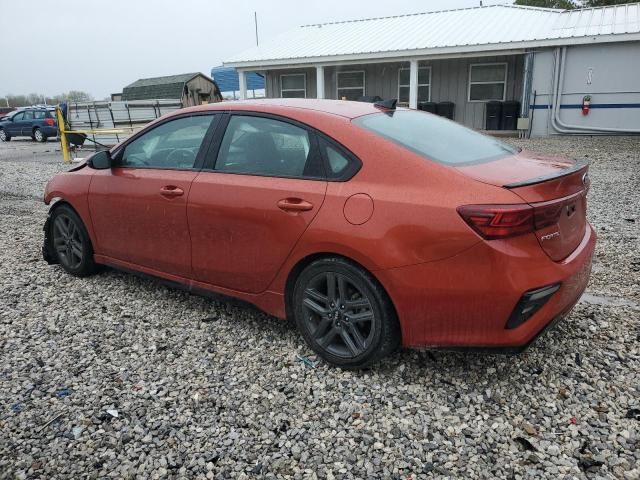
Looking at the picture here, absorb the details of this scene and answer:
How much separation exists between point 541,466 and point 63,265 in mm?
4259

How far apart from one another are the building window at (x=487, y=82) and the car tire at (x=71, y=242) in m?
16.8

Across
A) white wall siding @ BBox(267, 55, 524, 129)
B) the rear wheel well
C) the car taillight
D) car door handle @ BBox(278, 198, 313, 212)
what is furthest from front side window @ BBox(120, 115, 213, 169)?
white wall siding @ BBox(267, 55, 524, 129)

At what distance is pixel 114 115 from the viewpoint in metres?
18.3

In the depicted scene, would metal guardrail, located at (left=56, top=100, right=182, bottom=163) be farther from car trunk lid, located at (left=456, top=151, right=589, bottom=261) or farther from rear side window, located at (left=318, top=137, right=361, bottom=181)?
car trunk lid, located at (left=456, top=151, right=589, bottom=261)

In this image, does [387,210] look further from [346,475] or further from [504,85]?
[504,85]

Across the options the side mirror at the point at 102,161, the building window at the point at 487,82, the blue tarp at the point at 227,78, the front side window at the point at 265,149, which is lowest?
the side mirror at the point at 102,161

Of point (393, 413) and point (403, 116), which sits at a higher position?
point (403, 116)

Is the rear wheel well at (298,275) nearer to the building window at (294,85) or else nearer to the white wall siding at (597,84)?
the white wall siding at (597,84)

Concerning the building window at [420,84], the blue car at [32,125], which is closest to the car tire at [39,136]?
the blue car at [32,125]

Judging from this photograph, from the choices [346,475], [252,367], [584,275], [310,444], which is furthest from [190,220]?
[584,275]

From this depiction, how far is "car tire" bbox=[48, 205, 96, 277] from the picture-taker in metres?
4.52

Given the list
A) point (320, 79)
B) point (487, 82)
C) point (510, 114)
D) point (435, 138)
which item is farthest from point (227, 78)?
point (435, 138)

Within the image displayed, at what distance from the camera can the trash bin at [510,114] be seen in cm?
1744

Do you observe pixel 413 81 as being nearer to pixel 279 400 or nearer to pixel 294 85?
pixel 294 85
